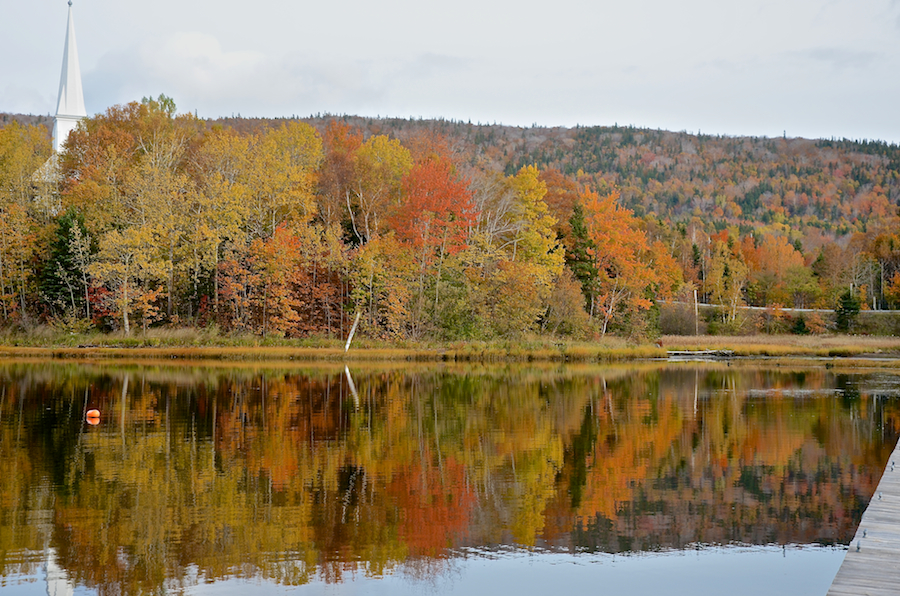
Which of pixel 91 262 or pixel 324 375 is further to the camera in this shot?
pixel 91 262

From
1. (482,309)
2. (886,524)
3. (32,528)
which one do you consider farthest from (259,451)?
(482,309)

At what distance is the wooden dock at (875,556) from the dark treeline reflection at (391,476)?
0.76 metres

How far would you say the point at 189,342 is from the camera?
45.4m

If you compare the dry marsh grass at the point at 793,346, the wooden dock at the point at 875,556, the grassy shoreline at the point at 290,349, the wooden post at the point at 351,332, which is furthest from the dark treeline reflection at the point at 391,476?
the dry marsh grass at the point at 793,346

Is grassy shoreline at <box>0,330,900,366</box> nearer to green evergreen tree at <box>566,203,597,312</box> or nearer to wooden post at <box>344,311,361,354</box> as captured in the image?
wooden post at <box>344,311,361,354</box>

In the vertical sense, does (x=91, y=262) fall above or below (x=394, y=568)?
above

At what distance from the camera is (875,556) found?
29.0 ft

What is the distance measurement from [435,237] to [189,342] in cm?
1536

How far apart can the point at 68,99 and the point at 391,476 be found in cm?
7705

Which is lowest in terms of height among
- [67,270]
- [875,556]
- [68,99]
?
[875,556]

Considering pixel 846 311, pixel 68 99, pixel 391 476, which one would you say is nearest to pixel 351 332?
pixel 391 476

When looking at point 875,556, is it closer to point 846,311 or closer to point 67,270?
point 67,270

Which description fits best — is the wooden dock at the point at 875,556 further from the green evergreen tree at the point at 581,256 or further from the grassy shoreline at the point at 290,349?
the green evergreen tree at the point at 581,256

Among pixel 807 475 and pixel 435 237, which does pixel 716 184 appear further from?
pixel 807 475
